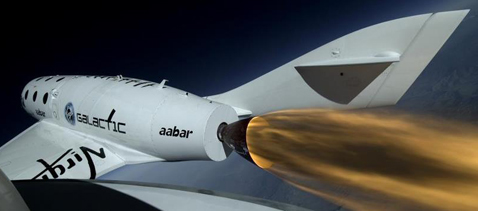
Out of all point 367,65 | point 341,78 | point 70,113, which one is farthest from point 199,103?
point 70,113

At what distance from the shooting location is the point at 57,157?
5527 millimetres

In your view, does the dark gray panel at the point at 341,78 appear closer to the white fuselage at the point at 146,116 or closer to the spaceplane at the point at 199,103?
the spaceplane at the point at 199,103

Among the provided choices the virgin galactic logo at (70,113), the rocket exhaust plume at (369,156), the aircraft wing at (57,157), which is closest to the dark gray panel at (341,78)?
the rocket exhaust plume at (369,156)

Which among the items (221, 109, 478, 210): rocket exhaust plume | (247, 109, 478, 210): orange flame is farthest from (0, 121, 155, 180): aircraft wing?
(247, 109, 478, 210): orange flame

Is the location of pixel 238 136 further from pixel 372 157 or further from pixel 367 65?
pixel 367 65

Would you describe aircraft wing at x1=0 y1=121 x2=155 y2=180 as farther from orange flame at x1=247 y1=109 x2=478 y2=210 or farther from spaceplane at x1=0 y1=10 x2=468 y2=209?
orange flame at x1=247 y1=109 x2=478 y2=210

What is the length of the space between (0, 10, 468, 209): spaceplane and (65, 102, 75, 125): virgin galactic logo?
2cm

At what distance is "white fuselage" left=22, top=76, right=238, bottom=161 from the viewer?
475 centimetres

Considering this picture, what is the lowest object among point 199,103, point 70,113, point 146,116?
point 70,113

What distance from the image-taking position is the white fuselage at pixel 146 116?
475 centimetres

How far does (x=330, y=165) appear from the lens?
10.8 feet

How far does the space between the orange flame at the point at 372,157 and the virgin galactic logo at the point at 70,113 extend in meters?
4.11

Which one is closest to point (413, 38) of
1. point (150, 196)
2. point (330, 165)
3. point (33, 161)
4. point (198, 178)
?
point (330, 165)

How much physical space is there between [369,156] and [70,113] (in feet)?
18.7
